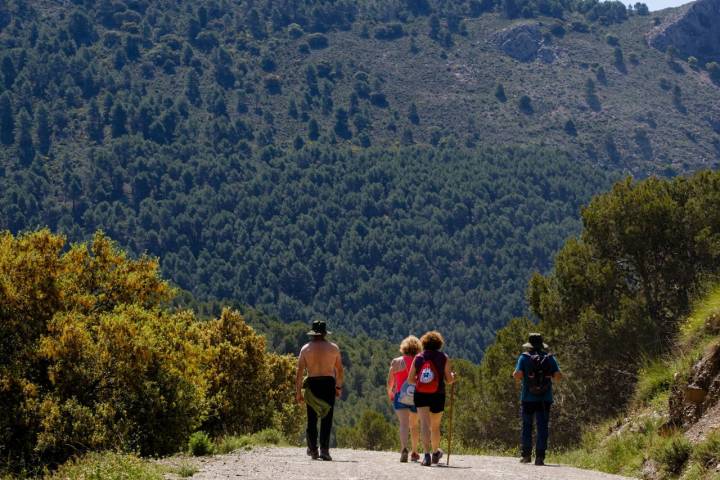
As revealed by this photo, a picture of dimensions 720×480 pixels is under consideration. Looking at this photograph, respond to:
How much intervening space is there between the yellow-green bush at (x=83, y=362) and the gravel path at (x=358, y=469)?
13.2 feet

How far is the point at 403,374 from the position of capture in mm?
16438

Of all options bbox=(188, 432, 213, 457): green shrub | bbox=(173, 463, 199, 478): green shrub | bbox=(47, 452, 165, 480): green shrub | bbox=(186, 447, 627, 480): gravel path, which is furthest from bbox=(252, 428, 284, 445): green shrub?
bbox=(173, 463, 199, 478): green shrub

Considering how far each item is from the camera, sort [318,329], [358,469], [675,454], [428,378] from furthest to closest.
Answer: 1. [318,329]
2. [428,378]
3. [358,469]
4. [675,454]

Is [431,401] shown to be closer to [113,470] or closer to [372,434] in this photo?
[113,470]

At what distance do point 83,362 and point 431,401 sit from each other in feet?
28.2

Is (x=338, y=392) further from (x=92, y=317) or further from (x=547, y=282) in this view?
(x=547, y=282)

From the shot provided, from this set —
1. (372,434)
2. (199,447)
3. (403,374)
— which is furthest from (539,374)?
(372,434)

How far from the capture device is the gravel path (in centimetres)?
1367

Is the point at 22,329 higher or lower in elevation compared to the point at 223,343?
higher

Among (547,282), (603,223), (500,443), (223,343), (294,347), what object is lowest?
(294,347)

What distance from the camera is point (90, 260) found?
25625 millimetres

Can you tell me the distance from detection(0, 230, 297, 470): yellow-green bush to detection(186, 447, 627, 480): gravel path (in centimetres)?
401

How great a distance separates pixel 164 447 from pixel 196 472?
8.54 metres

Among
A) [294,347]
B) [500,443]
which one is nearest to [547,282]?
[500,443]
